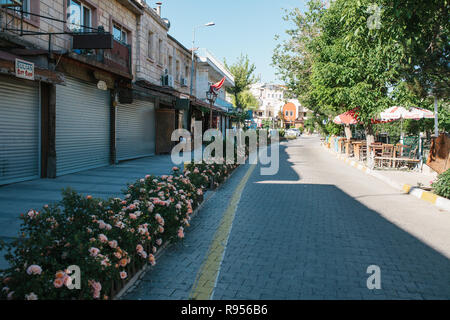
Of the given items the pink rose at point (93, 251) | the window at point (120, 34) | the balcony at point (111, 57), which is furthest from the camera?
the window at point (120, 34)

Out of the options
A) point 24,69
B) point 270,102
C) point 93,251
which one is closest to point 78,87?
point 24,69

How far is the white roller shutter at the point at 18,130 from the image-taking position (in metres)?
9.24

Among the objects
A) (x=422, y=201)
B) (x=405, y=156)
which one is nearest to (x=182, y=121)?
(x=405, y=156)

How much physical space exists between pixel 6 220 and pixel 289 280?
4.47 metres

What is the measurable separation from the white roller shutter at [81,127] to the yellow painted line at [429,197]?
9.89 metres

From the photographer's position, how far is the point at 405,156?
1608 centimetres

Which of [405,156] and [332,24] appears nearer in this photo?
[405,156]

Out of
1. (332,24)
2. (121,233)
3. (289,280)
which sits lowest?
(289,280)

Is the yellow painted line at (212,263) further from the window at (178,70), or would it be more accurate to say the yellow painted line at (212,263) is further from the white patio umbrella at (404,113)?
the window at (178,70)

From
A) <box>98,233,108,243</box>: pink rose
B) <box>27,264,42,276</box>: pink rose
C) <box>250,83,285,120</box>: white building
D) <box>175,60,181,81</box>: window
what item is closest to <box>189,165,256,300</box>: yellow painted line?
<box>98,233,108,243</box>: pink rose

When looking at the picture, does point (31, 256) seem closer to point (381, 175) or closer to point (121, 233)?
point (121, 233)

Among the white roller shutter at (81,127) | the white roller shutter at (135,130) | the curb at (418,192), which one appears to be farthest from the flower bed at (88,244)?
the white roller shutter at (135,130)

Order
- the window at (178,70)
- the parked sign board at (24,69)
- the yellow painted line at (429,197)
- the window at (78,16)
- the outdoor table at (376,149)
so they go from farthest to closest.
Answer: the window at (178,70) → the outdoor table at (376,149) → the window at (78,16) → the yellow painted line at (429,197) → the parked sign board at (24,69)

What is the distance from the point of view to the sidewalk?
237 inches
